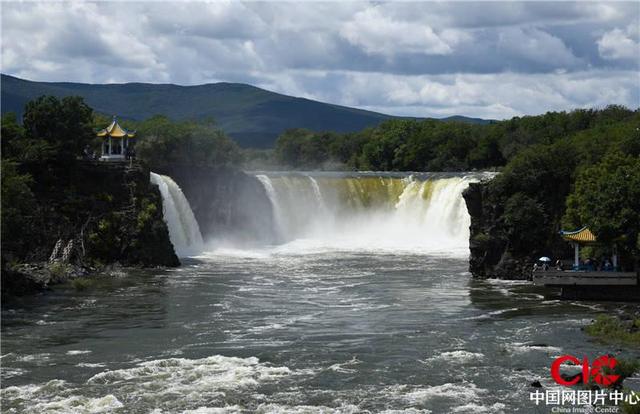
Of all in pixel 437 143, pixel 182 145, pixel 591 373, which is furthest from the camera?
pixel 437 143

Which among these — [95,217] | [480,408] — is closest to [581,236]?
[480,408]

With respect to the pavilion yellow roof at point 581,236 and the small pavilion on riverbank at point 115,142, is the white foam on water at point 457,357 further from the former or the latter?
the small pavilion on riverbank at point 115,142

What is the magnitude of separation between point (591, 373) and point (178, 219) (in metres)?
40.0

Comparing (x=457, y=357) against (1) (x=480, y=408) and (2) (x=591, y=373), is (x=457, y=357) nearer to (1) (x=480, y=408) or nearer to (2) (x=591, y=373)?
(2) (x=591, y=373)

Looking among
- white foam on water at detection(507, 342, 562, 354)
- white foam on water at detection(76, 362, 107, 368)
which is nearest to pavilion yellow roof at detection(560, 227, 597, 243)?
white foam on water at detection(507, 342, 562, 354)

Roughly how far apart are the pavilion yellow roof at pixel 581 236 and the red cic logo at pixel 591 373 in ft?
51.6

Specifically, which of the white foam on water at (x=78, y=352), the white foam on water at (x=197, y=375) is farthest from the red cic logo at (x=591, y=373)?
the white foam on water at (x=78, y=352)

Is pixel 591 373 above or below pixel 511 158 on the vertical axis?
below

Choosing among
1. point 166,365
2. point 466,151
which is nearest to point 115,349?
point 166,365

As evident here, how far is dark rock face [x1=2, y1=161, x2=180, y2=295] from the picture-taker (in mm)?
58969

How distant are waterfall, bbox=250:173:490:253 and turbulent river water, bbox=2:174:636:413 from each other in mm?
11668

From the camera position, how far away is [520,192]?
185 feet

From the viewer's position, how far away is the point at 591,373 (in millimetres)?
32281

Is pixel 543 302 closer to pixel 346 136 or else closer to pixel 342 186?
pixel 342 186
